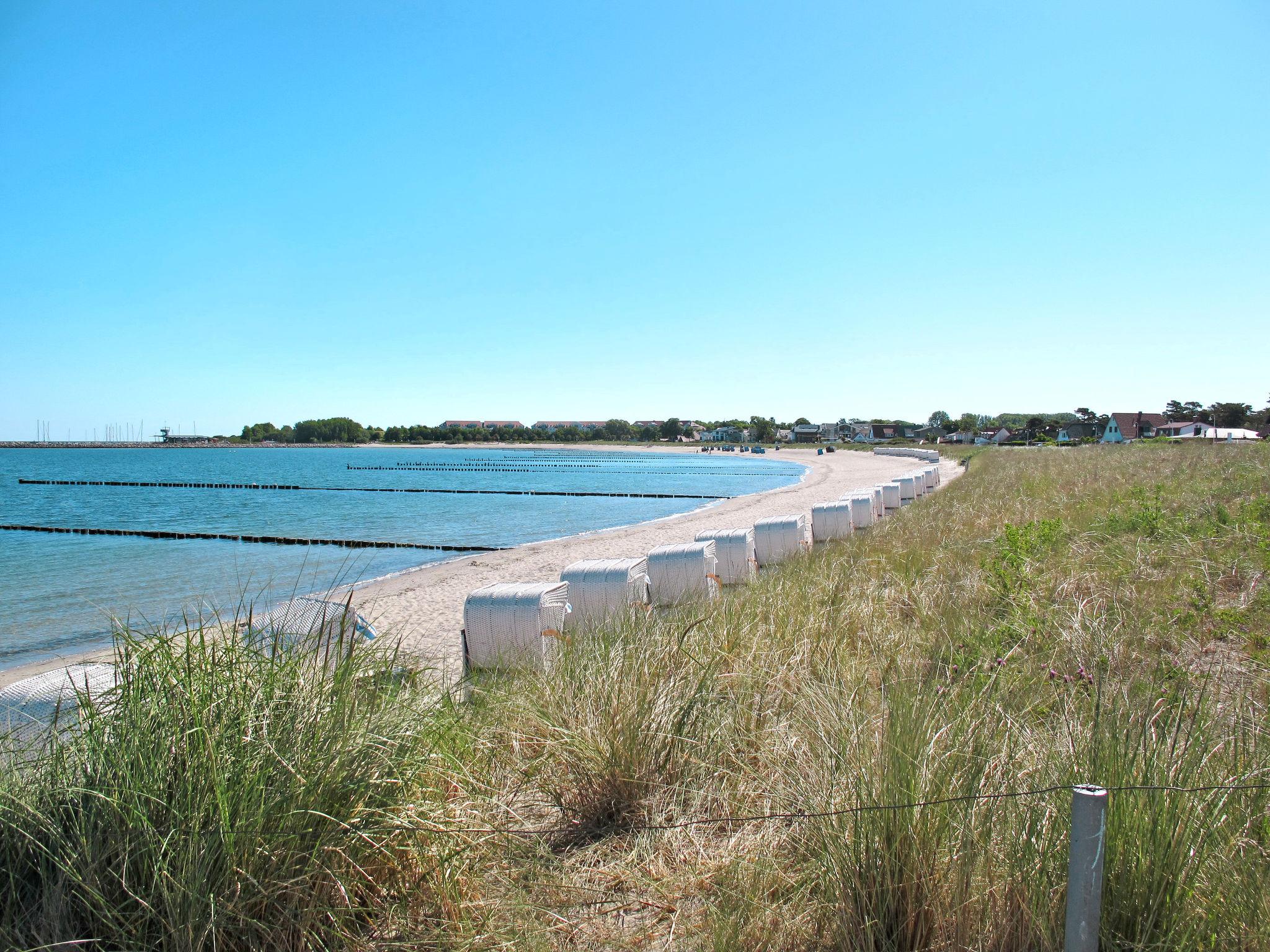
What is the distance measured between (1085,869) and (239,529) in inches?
1390

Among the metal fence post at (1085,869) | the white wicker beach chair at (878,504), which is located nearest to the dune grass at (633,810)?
the metal fence post at (1085,869)

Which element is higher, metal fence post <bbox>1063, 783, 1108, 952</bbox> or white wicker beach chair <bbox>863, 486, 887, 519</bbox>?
metal fence post <bbox>1063, 783, 1108, 952</bbox>

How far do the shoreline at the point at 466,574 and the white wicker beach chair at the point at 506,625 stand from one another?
1.16 ft

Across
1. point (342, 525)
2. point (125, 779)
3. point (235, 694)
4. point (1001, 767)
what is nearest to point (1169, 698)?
point (1001, 767)

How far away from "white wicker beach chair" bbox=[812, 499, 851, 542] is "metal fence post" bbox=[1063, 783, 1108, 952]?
1309cm

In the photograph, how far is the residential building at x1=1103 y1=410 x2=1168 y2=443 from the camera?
339 ft

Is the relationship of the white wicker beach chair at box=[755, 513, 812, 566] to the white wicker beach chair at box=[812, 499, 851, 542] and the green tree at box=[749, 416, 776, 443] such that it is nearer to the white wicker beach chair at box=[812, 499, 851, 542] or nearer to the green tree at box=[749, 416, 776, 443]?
the white wicker beach chair at box=[812, 499, 851, 542]

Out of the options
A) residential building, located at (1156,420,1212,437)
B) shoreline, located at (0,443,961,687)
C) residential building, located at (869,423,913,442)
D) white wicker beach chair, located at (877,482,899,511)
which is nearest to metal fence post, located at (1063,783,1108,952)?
shoreline, located at (0,443,961,687)

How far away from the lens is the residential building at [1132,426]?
4067 inches

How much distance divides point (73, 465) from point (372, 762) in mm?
139421

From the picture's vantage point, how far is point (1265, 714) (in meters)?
3.69

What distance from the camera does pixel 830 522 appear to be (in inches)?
591

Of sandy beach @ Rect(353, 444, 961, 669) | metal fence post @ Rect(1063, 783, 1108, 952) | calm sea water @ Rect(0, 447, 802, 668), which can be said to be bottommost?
calm sea water @ Rect(0, 447, 802, 668)

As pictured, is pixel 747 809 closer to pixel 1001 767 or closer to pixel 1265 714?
pixel 1001 767
